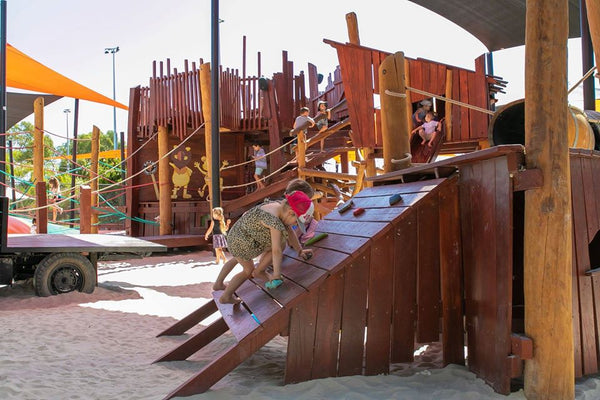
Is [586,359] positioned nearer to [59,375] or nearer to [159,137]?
[59,375]

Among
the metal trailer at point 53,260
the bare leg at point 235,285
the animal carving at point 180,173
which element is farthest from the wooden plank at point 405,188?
the animal carving at point 180,173

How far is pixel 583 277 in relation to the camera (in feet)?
11.2

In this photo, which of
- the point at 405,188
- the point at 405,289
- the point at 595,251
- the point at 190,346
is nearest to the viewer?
the point at 405,289

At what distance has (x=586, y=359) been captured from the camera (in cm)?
339

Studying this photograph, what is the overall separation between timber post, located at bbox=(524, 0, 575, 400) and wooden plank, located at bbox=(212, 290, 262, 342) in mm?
1770

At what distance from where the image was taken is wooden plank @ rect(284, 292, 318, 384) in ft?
10.3

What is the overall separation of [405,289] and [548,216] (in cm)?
106

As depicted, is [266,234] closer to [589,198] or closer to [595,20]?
[589,198]

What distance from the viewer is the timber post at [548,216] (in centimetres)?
294

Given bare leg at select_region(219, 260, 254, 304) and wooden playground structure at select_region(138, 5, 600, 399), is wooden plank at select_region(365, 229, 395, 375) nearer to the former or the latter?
wooden playground structure at select_region(138, 5, 600, 399)

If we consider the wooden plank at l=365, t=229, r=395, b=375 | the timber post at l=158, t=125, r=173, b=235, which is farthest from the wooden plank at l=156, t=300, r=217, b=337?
the timber post at l=158, t=125, r=173, b=235

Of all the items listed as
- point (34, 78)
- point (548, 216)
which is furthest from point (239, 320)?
point (34, 78)

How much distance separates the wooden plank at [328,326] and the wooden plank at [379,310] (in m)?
0.23

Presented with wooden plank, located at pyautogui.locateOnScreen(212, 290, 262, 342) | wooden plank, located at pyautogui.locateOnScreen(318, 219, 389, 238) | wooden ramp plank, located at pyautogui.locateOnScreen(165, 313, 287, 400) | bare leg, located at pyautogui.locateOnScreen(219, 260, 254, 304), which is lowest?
wooden ramp plank, located at pyautogui.locateOnScreen(165, 313, 287, 400)
